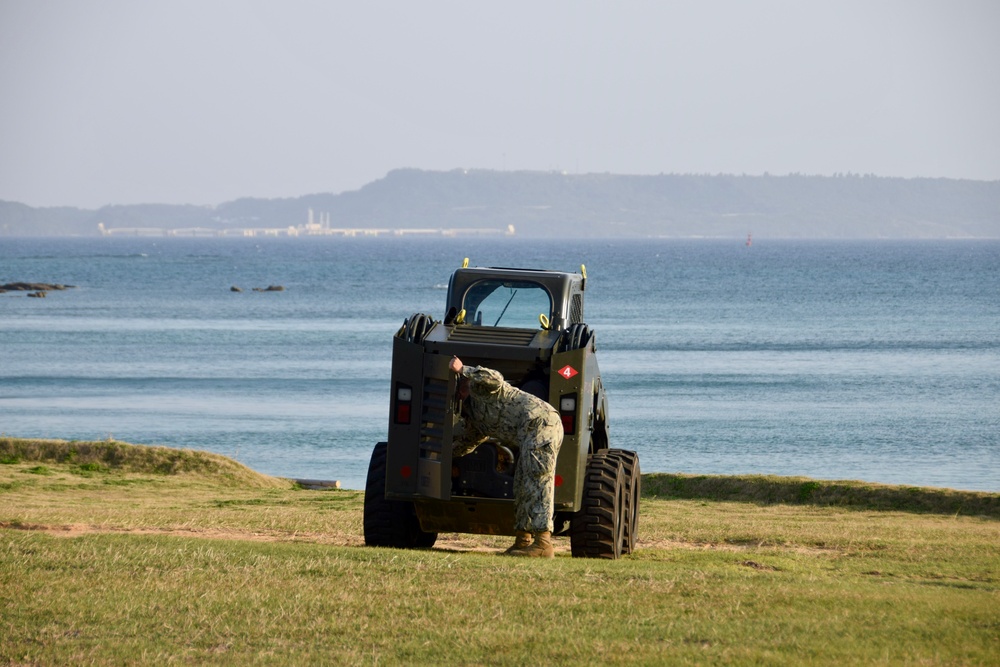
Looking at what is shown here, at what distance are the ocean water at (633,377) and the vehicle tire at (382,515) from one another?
17.2 metres

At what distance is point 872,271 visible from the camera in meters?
166

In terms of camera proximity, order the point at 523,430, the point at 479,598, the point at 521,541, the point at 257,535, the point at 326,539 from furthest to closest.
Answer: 1. the point at 257,535
2. the point at 326,539
3. the point at 521,541
4. the point at 523,430
5. the point at 479,598

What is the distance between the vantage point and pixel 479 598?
888 cm

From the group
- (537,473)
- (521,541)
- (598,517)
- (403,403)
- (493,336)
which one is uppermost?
(493,336)

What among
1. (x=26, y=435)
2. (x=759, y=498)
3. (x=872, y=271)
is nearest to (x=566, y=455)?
(x=759, y=498)

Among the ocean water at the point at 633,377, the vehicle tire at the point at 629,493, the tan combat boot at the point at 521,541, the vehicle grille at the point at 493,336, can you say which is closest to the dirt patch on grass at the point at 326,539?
the vehicle tire at the point at 629,493

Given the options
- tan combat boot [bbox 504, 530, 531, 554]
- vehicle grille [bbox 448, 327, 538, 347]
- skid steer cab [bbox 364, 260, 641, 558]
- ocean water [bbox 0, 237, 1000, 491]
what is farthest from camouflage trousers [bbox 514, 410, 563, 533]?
ocean water [bbox 0, 237, 1000, 491]

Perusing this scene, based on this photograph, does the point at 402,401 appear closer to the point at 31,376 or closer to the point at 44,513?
the point at 44,513

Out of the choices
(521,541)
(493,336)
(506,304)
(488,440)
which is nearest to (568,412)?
(488,440)

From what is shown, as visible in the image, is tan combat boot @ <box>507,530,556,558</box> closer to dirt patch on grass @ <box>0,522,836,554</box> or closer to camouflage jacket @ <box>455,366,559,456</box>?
camouflage jacket @ <box>455,366,559,456</box>

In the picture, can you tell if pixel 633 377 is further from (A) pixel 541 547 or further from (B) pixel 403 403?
(B) pixel 403 403

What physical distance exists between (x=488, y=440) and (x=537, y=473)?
67 centimetres

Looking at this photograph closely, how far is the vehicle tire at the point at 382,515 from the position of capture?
12.0m

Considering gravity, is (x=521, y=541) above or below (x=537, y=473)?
below
